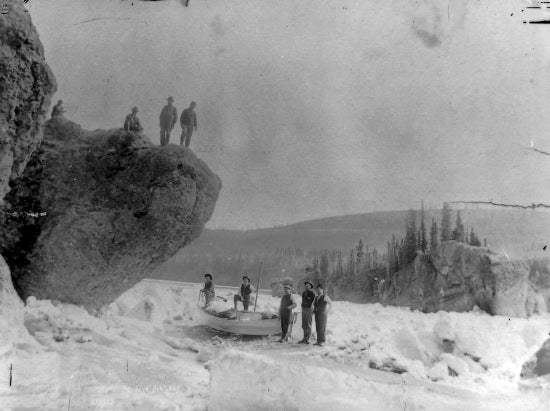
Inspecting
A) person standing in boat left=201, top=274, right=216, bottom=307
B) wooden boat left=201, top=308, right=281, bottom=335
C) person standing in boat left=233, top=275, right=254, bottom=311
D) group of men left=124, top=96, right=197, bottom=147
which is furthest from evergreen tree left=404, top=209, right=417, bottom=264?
group of men left=124, top=96, right=197, bottom=147

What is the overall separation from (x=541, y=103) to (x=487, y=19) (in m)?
0.90

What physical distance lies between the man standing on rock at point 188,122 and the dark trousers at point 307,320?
1.95m

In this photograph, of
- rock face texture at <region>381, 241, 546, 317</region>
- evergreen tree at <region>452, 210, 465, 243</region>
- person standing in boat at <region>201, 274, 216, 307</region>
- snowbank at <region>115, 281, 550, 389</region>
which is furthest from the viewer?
person standing in boat at <region>201, 274, 216, 307</region>

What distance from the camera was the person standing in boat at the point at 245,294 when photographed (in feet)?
13.1

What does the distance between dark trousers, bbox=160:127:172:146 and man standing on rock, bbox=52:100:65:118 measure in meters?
1.18

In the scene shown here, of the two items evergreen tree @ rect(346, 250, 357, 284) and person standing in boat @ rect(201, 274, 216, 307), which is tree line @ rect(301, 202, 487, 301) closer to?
evergreen tree @ rect(346, 250, 357, 284)

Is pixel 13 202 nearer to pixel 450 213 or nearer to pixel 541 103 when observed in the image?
pixel 450 213

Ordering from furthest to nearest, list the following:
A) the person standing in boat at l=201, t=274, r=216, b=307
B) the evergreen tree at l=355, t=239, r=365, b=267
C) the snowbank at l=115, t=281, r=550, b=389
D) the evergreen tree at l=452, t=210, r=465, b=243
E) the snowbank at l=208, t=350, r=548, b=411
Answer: the person standing in boat at l=201, t=274, r=216, b=307
the evergreen tree at l=355, t=239, r=365, b=267
the evergreen tree at l=452, t=210, r=465, b=243
the snowbank at l=115, t=281, r=550, b=389
the snowbank at l=208, t=350, r=548, b=411

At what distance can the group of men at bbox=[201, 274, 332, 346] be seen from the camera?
3.84 meters

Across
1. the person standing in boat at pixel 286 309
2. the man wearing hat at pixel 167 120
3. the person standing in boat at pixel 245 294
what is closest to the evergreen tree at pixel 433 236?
the person standing in boat at pixel 286 309

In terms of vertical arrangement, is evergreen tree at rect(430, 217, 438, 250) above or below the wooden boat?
above

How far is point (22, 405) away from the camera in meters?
3.28

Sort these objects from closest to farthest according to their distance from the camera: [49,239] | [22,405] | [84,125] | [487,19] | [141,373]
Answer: [22,405] < [141,373] < [487,19] < [49,239] < [84,125]

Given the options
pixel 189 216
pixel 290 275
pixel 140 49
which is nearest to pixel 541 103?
pixel 290 275
